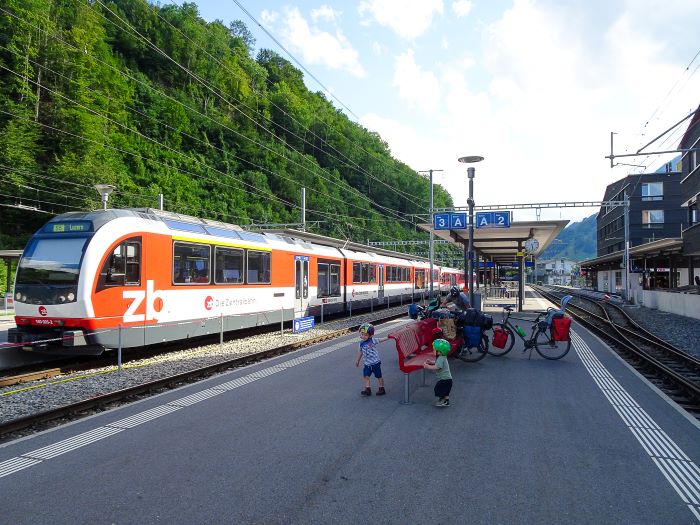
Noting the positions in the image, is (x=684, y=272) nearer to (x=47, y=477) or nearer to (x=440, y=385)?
(x=440, y=385)

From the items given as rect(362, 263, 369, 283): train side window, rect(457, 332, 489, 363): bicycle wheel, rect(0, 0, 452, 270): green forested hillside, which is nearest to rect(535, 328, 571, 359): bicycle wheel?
rect(457, 332, 489, 363): bicycle wheel

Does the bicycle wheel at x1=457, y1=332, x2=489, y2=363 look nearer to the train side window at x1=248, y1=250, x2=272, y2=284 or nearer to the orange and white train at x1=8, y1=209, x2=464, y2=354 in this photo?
the orange and white train at x1=8, y1=209, x2=464, y2=354

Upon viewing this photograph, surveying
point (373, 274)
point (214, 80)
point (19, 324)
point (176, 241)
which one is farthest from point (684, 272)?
point (214, 80)

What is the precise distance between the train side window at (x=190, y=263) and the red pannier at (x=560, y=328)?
26.3 feet

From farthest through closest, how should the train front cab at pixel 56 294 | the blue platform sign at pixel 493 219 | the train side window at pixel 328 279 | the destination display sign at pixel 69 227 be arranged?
1. the blue platform sign at pixel 493 219
2. the train side window at pixel 328 279
3. the destination display sign at pixel 69 227
4. the train front cab at pixel 56 294

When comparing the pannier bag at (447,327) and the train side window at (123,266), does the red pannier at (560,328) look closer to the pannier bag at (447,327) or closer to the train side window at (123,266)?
the pannier bag at (447,327)

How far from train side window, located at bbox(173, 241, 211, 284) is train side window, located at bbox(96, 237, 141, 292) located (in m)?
1.09

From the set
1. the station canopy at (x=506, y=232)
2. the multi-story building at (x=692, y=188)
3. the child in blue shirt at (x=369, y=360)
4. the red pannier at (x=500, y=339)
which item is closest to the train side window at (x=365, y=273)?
the station canopy at (x=506, y=232)

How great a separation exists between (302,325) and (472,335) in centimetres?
625

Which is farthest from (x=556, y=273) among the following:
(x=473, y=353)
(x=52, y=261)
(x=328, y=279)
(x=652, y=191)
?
(x=52, y=261)

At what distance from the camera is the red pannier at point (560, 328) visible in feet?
33.8

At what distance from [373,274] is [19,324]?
56.5ft

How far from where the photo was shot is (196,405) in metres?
6.79

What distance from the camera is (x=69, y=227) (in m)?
10.1
